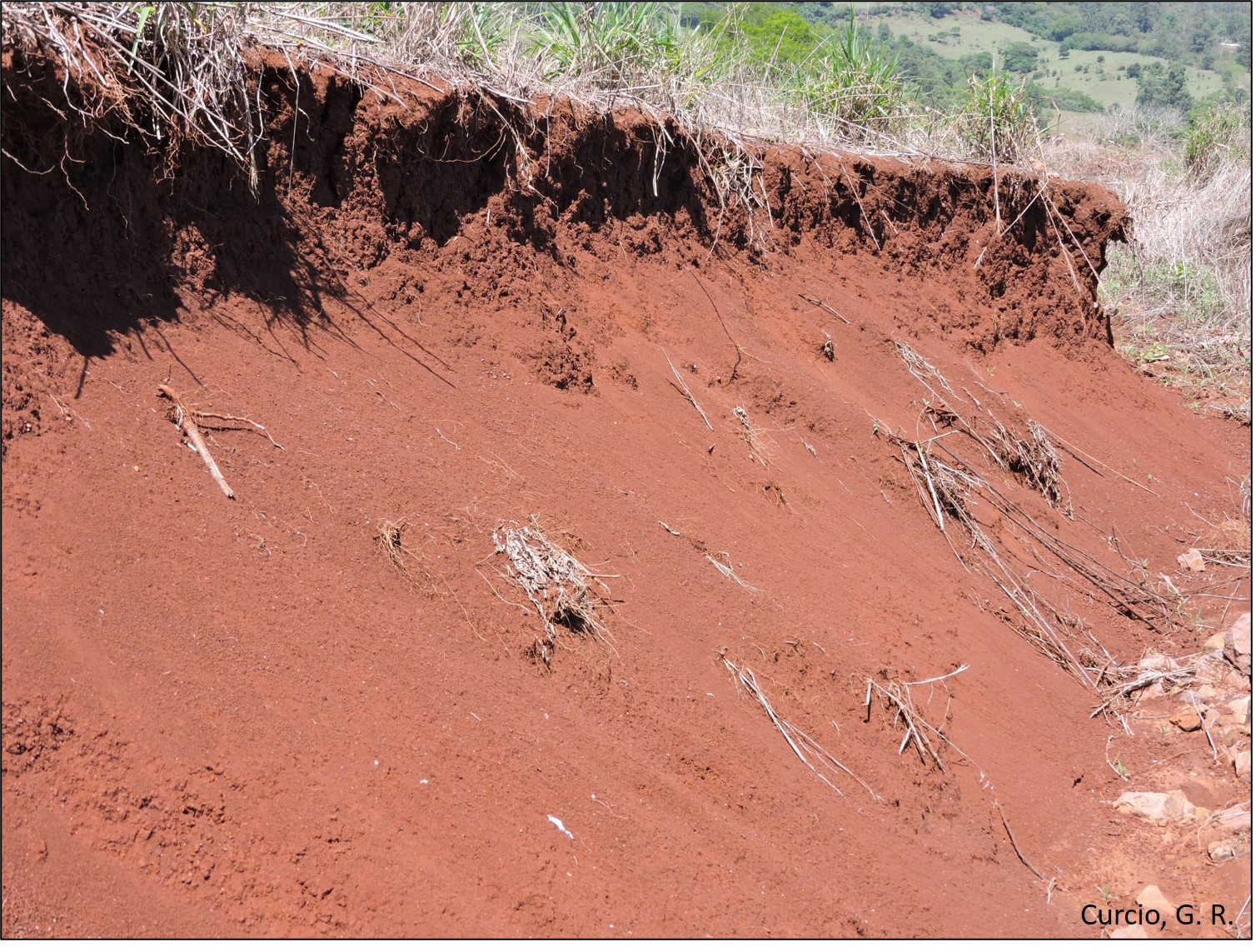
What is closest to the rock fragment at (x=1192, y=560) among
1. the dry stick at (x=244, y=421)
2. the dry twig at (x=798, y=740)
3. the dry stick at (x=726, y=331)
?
the dry stick at (x=726, y=331)

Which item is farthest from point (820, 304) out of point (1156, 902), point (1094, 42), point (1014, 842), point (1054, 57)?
point (1094, 42)

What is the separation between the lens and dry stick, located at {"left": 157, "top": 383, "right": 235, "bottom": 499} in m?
3.62

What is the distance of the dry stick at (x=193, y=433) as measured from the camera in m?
3.62

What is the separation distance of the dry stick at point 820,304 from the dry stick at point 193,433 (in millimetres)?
4349

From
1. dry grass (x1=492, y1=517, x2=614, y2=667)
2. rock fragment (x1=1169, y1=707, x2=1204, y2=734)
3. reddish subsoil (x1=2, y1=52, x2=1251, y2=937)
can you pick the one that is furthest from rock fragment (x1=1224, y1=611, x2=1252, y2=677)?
dry grass (x1=492, y1=517, x2=614, y2=667)

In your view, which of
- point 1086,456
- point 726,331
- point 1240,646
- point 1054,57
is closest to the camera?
point 1240,646

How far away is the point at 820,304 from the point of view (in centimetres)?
700

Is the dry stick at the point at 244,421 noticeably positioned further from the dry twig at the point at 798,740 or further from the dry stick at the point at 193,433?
the dry twig at the point at 798,740

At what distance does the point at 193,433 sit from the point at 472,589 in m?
1.13

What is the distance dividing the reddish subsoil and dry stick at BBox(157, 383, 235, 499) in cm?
4

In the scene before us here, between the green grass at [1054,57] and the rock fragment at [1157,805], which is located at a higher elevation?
the green grass at [1054,57]

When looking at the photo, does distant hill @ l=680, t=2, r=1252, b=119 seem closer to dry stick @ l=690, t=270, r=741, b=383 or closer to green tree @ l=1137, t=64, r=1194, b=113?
green tree @ l=1137, t=64, r=1194, b=113

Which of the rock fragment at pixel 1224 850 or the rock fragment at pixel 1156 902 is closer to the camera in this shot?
the rock fragment at pixel 1156 902

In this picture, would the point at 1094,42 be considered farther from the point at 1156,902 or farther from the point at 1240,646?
the point at 1156,902
